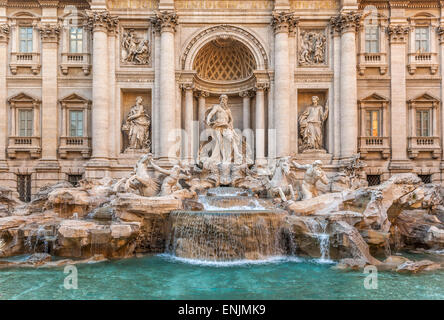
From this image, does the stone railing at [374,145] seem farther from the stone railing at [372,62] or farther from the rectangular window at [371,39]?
the rectangular window at [371,39]

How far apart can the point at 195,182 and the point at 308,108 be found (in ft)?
24.8

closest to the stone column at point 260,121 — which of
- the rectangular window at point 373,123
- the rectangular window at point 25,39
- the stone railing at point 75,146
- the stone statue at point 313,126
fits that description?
the stone statue at point 313,126

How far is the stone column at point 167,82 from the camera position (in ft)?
54.2

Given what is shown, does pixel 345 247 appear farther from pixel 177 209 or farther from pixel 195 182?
pixel 195 182

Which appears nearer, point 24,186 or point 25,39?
point 24,186

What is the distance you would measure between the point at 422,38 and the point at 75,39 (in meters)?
19.4

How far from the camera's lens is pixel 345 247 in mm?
9742

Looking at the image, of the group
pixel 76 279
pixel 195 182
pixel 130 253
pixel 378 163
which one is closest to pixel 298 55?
pixel 378 163

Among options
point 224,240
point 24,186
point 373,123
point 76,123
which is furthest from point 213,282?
point 24,186

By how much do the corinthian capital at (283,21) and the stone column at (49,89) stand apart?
1173cm

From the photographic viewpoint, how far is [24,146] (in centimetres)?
1727

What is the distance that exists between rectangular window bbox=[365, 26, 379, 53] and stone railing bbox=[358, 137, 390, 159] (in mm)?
4940

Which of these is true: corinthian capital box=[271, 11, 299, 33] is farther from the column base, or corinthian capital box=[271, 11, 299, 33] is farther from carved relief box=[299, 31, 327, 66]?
the column base

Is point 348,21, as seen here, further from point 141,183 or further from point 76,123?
point 76,123
